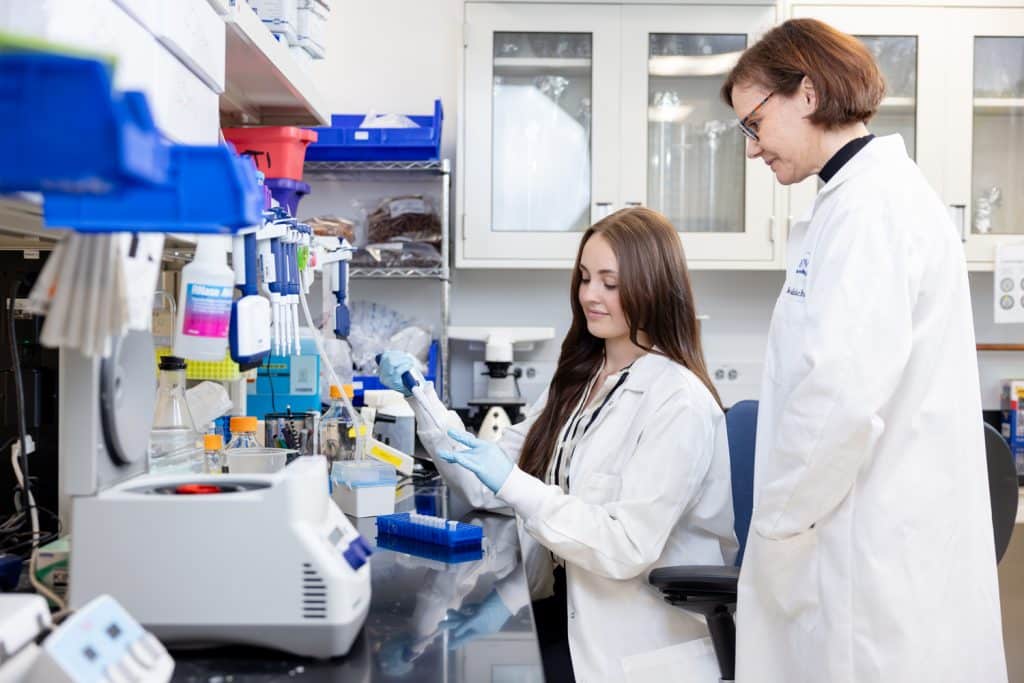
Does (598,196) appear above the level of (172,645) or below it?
above

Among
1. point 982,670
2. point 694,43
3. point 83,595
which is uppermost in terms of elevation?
point 694,43

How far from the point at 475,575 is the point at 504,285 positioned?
2102mm

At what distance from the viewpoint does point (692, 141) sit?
10.6ft

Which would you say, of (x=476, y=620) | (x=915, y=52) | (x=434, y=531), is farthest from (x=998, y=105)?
(x=476, y=620)

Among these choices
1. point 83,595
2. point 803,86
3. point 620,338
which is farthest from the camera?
point 620,338

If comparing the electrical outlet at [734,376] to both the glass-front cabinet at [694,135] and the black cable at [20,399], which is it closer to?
the glass-front cabinet at [694,135]

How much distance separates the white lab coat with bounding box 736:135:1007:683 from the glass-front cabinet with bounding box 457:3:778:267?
62.7 inches

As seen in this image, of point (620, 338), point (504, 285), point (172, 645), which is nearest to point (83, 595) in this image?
point (172, 645)

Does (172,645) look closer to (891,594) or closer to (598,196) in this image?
(891,594)

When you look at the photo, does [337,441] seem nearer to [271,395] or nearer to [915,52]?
[271,395]

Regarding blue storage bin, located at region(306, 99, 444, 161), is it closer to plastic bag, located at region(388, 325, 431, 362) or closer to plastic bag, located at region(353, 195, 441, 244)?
plastic bag, located at region(353, 195, 441, 244)

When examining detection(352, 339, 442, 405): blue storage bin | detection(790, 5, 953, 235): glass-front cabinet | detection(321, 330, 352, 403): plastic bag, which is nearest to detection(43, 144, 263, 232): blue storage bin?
detection(352, 339, 442, 405): blue storage bin

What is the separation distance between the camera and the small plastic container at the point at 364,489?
6.07 ft

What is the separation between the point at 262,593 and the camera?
3.27ft
